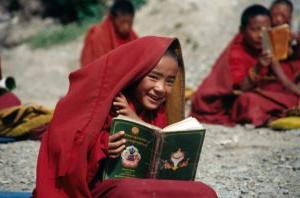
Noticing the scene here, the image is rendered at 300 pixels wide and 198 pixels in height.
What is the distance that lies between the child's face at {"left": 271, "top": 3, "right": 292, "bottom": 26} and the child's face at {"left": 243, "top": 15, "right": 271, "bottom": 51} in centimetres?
70

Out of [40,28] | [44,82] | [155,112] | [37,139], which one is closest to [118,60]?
[155,112]

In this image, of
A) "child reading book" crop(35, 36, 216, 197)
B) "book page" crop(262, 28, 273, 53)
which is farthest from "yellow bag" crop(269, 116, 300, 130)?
"child reading book" crop(35, 36, 216, 197)

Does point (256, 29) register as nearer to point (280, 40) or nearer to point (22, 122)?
point (280, 40)

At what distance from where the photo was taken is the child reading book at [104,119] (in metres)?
3.05

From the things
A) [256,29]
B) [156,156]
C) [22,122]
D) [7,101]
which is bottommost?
[22,122]

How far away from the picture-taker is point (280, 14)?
767 centimetres

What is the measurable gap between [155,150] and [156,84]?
345mm

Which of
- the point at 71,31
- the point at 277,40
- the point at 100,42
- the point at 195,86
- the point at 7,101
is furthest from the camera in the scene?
the point at 71,31

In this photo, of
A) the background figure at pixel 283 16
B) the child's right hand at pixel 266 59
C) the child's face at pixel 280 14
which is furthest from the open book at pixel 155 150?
the child's face at pixel 280 14

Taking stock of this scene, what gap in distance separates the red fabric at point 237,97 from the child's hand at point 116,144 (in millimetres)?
3853

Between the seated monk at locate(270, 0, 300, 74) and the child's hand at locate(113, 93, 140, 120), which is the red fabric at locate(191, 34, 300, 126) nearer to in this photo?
the seated monk at locate(270, 0, 300, 74)

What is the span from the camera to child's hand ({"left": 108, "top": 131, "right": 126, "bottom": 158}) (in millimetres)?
3047

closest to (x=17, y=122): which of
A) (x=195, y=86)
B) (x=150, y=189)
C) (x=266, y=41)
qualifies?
(x=266, y=41)

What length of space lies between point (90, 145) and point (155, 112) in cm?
58
